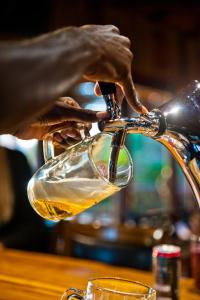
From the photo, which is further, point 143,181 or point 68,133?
point 143,181

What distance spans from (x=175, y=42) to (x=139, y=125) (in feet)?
12.5

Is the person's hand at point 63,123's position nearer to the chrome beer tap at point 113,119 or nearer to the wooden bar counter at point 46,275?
the chrome beer tap at point 113,119

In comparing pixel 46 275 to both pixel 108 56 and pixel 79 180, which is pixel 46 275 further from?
pixel 108 56

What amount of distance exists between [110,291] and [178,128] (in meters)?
0.31

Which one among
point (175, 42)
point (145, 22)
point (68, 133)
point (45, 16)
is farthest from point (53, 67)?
point (175, 42)

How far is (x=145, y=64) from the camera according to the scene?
4137 mm

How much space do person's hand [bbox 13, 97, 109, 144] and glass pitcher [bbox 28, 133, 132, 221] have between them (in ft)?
0.36

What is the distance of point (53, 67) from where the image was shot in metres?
0.59

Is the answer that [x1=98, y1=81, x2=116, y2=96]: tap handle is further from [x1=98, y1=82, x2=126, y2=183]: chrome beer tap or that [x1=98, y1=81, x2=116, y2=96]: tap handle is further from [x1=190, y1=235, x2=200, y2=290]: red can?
[x1=190, y1=235, x2=200, y2=290]: red can

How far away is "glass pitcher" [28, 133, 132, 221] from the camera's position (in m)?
0.84

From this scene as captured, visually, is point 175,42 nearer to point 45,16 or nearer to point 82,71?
point 45,16

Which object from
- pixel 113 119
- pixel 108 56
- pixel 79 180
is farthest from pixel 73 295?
pixel 108 56

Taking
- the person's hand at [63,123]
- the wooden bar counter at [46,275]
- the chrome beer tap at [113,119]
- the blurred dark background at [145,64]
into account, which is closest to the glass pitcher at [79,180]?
the chrome beer tap at [113,119]

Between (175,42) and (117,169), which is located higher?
(175,42)
